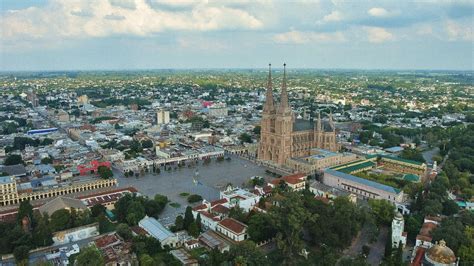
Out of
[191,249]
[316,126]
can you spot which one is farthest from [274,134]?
[191,249]

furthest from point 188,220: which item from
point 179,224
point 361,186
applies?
point 361,186

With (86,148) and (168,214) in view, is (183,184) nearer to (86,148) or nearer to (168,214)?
(168,214)

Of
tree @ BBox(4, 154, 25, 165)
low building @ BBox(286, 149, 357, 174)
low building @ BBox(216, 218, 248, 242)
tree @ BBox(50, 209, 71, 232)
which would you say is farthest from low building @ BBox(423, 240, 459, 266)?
tree @ BBox(4, 154, 25, 165)

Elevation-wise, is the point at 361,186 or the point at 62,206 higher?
the point at 62,206

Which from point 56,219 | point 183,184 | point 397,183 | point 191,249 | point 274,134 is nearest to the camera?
point 191,249

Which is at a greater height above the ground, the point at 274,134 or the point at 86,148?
the point at 274,134

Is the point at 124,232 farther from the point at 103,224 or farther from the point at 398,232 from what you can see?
the point at 398,232

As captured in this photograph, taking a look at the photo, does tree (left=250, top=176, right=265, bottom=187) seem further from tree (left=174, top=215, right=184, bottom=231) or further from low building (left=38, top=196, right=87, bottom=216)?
low building (left=38, top=196, right=87, bottom=216)
